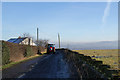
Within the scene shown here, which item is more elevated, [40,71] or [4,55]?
[4,55]

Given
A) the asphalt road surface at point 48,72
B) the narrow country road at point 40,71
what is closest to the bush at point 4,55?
the narrow country road at point 40,71

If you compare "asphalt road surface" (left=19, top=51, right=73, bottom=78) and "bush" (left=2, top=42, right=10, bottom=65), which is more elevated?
"bush" (left=2, top=42, right=10, bottom=65)

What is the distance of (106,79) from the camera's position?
5195 mm

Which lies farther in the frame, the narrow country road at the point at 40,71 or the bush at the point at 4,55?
the bush at the point at 4,55

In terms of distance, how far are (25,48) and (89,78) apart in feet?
71.7

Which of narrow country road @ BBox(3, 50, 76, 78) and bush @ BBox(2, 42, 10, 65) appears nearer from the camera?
narrow country road @ BBox(3, 50, 76, 78)

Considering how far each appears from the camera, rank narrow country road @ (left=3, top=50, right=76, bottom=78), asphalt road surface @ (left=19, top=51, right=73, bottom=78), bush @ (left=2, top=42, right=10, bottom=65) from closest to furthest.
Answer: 1. asphalt road surface @ (left=19, top=51, right=73, bottom=78)
2. narrow country road @ (left=3, top=50, right=76, bottom=78)
3. bush @ (left=2, top=42, right=10, bottom=65)

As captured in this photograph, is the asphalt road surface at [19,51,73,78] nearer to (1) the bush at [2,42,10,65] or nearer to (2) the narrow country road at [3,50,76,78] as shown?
(2) the narrow country road at [3,50,76,78]

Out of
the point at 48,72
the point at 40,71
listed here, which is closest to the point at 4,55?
the point at 40,71

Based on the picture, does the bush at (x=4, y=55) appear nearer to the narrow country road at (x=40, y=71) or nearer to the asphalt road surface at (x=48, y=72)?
the narrow country road at (x=40, y=71)

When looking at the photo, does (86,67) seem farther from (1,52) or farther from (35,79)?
(1,52)

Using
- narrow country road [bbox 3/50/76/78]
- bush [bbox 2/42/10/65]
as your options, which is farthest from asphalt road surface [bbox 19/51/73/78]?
bush [bbox 2/42/10/65]

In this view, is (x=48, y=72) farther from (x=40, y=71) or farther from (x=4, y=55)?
(x=4, y=55)

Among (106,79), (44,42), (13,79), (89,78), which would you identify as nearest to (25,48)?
(13,79)
